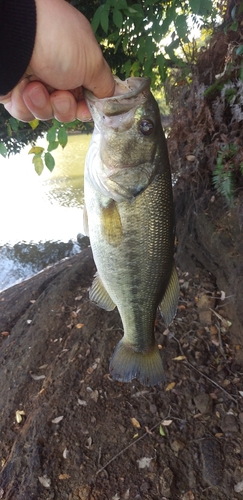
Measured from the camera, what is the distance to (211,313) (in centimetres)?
390

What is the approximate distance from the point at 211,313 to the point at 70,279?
1.98m

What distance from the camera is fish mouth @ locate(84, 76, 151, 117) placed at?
1748 millimetres

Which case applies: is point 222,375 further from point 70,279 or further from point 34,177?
point 34,177

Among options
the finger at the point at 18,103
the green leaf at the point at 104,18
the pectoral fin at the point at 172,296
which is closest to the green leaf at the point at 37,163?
the finger at the point at 18,103

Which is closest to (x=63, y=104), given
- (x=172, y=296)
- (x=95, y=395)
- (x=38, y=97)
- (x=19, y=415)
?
(x=38, y=97)

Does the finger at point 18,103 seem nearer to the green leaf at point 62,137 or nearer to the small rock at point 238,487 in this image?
the green leaf at point 62,137

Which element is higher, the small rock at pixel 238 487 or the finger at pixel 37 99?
the finger at pixel 37 99

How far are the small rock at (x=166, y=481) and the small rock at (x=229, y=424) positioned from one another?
1.82 ft

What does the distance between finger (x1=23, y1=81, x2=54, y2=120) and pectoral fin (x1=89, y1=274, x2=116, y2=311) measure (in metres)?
0.97

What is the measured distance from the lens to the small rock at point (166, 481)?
2.73 metres

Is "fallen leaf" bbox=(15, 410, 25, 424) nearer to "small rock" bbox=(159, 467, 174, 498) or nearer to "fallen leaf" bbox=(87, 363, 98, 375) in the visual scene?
"fallen leaf" bbox=(87, 363, 98, 375)

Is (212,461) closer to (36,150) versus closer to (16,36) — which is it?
(36,150)

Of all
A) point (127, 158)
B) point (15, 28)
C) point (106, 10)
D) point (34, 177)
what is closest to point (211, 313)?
point (127, 158)

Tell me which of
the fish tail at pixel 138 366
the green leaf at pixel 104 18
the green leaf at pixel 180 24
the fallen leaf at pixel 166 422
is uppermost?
the green leaf at pixel 104 18
